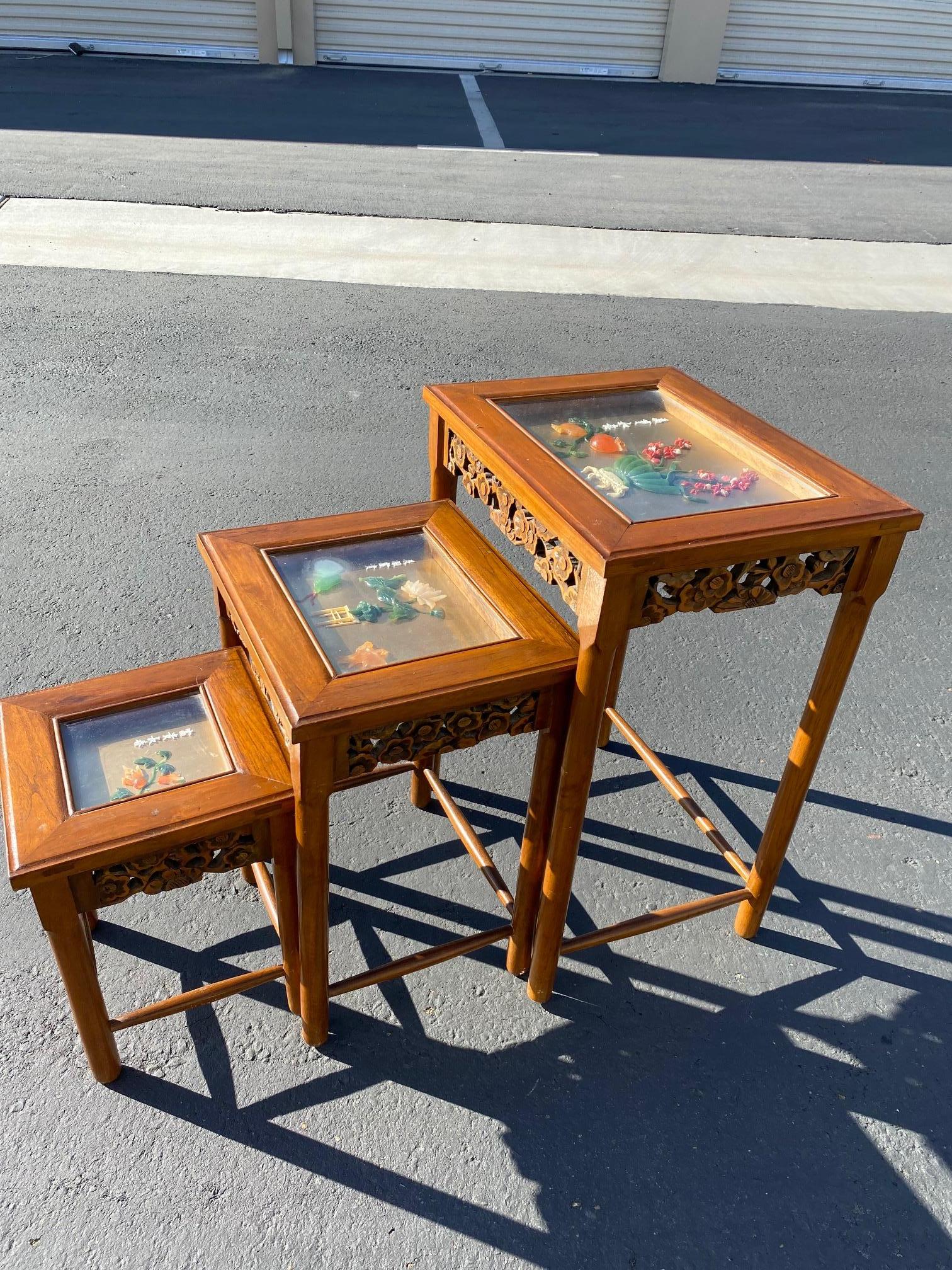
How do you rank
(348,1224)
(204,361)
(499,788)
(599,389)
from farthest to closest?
(204,361)
(499,788)
(599,389)
(348,1224)

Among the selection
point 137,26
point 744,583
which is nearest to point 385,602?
point 744,583

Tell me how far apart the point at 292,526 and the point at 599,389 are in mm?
→ 816

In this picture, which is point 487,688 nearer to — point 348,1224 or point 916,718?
point 348,1224

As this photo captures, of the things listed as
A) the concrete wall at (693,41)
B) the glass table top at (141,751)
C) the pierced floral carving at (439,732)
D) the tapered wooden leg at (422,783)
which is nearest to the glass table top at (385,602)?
the pierced floral carving at (439,732)

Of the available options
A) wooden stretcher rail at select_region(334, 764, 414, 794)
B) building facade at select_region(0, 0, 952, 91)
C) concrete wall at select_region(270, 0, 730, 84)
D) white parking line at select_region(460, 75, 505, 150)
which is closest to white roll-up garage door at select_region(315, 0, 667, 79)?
building facade at select_region(0, 0, 952, 91)

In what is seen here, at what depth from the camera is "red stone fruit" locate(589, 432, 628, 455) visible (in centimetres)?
208

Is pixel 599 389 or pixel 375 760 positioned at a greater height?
pixel 599 389

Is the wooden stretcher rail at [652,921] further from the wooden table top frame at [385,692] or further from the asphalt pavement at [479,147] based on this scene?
the asphalt pavement at [479,147]

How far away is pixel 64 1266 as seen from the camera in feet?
5.62

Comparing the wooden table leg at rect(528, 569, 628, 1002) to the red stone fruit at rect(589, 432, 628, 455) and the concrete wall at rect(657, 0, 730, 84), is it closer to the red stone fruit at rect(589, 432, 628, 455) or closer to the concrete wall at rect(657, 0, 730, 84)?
the red stone fruit at rect(589, 432, 628, 455)

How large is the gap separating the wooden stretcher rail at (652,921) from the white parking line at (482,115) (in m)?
8.74

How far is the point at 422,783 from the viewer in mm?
2676

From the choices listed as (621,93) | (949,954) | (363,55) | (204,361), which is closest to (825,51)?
(621,93)

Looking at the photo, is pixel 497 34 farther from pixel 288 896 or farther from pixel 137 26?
pixel 288 896
